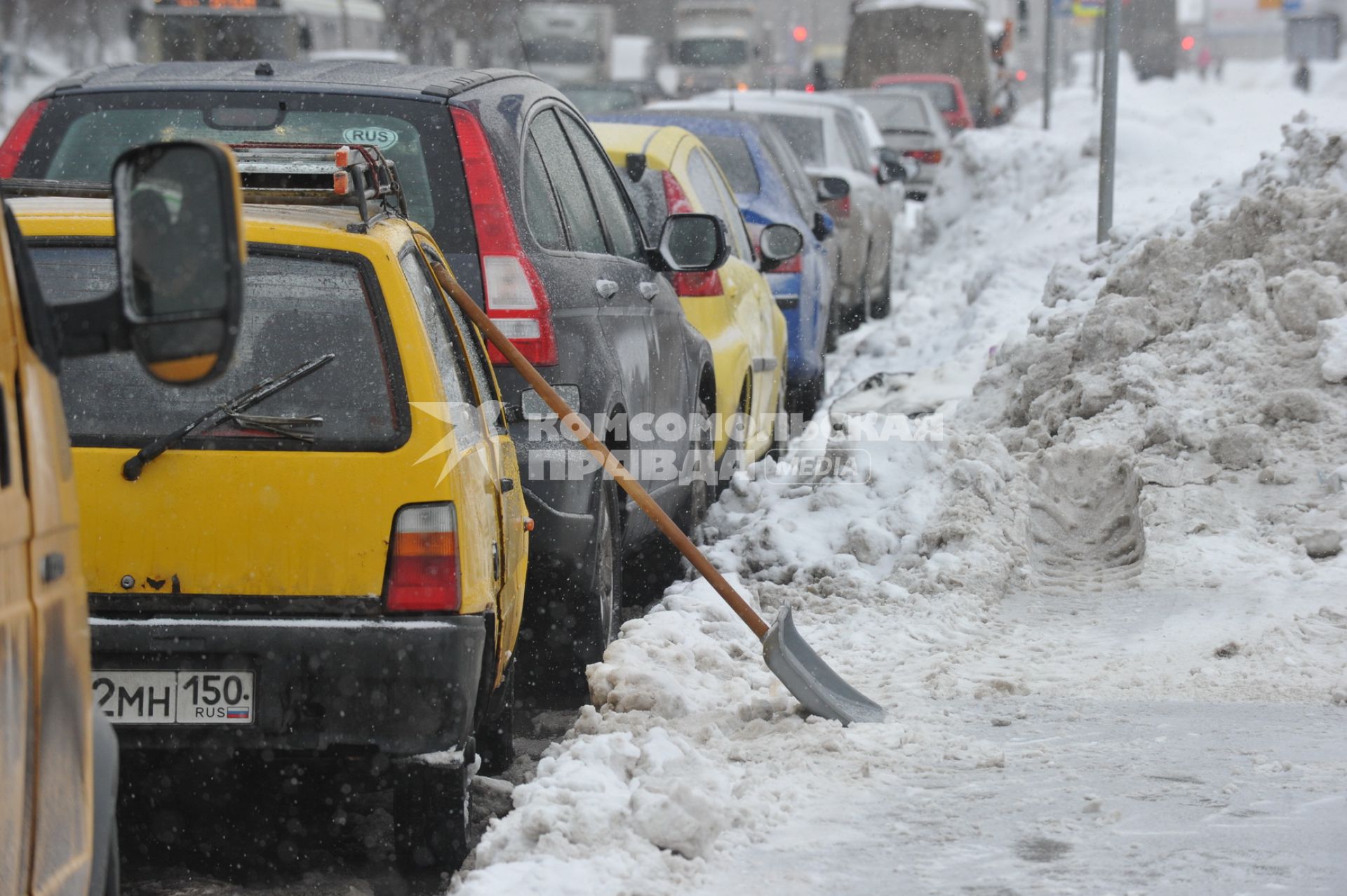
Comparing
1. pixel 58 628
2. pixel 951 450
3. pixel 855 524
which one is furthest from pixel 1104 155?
pixel 58 628

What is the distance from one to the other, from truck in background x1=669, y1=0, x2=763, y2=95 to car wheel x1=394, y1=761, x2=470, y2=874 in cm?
4357

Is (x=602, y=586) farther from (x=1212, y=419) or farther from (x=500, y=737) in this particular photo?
(x=1212, y=419)

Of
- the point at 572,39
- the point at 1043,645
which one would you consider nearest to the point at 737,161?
the point at 1043,645

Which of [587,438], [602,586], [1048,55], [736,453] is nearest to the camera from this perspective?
[587,438]

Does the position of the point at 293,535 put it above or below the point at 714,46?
below

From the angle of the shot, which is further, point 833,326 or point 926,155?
point 926,155

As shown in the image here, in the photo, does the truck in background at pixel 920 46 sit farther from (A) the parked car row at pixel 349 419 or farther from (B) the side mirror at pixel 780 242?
(A) the parked car row at pixel 349 419

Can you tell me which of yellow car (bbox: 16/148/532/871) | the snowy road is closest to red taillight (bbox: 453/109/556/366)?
the snowy road

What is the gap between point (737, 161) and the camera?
11492 mm

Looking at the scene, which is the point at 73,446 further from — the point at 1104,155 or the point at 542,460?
the point at 1104,155

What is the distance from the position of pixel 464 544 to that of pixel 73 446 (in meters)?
0.81

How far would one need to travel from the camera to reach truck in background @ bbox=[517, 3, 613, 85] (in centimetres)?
4719

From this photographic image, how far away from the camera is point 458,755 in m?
3.99

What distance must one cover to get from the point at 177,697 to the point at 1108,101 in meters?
7.89
